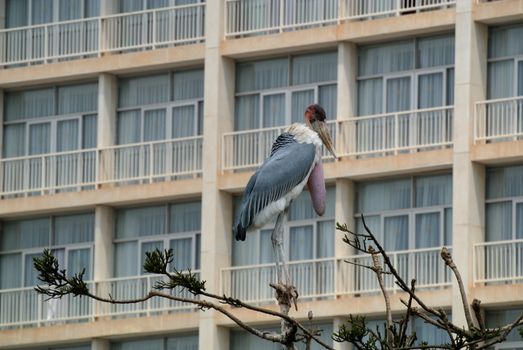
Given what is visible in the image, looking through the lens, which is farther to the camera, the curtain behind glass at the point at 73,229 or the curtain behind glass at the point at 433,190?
the curtain behind glass at the point at 73,229

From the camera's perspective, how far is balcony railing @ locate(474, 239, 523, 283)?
55.1m

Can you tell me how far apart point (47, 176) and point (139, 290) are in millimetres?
4248

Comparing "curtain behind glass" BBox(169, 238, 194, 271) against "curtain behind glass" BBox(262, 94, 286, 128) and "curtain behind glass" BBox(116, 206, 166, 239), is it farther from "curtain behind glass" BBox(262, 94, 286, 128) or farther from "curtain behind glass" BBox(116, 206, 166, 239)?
"curtain behind glass" BBox(262, 94, 286, 128)

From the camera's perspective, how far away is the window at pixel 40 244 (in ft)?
204

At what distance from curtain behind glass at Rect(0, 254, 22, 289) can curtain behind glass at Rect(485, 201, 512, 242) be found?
13236 mm

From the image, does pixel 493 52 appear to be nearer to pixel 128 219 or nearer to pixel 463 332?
pixel 128 219

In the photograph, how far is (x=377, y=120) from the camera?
190 ft

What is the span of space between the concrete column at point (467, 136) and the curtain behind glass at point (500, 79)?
0.70ft

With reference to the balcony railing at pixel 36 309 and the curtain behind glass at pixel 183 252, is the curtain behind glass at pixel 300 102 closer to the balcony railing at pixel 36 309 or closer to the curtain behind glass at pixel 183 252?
the curtain behind glass at pixel 183 252

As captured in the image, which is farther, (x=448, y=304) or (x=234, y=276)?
(x=234, y=276)

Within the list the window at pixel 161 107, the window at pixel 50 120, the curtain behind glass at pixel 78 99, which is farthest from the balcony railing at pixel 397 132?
the window at pixel 50 120

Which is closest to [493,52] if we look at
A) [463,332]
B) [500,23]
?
[500,23]

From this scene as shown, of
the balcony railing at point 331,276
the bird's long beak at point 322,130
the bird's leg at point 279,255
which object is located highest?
the bird's long beak at point 322,130

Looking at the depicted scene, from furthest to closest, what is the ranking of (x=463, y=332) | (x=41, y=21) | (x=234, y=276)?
(x=41, y=21), (x=234, y=276), (x=463, y=332)
